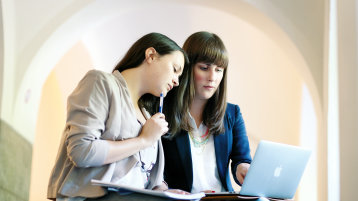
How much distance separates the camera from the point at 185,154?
3223 mm

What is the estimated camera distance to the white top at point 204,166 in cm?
317

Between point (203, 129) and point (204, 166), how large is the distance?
26 centimetres

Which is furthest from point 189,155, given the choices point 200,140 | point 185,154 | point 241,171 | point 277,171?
point 277,171

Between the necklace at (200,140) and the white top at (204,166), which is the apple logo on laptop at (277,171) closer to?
the white top at (204,166)

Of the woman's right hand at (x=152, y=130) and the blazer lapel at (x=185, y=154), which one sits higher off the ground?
the woman's right hand at (x=152, y=130)

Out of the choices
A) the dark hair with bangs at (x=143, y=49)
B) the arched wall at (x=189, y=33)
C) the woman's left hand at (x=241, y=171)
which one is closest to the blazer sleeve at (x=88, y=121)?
the dark hair with bangs at (x=143, y=49)

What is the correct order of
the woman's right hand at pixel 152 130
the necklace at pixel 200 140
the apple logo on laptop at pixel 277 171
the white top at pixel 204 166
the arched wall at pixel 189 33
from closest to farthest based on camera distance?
the woman's right hand at pixel 152 130 → the apple logo on laptop at pixel 277 171 → the white top at pixel 204 166 → the necklace at pixel 200 140 → the arched wall at pixel 189 33

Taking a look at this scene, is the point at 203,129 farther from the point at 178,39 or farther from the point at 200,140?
the point at 178,39

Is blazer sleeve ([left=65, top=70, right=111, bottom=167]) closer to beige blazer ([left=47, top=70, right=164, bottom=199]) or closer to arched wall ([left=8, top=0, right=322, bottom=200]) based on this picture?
beige blazer ([left=47, top=70, right=164, bottom=199])

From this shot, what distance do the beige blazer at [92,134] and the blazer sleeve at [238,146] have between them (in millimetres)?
935

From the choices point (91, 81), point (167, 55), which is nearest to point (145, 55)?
point (167, 55)

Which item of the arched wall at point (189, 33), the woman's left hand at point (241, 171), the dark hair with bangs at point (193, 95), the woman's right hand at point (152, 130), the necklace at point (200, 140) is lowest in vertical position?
the woman's left hand at point (241, 171)

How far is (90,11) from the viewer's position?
554cm

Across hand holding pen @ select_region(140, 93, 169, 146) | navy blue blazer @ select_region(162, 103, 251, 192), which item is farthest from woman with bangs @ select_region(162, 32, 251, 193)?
hand holding pen @ select_region(140, 93, 169, 146)
